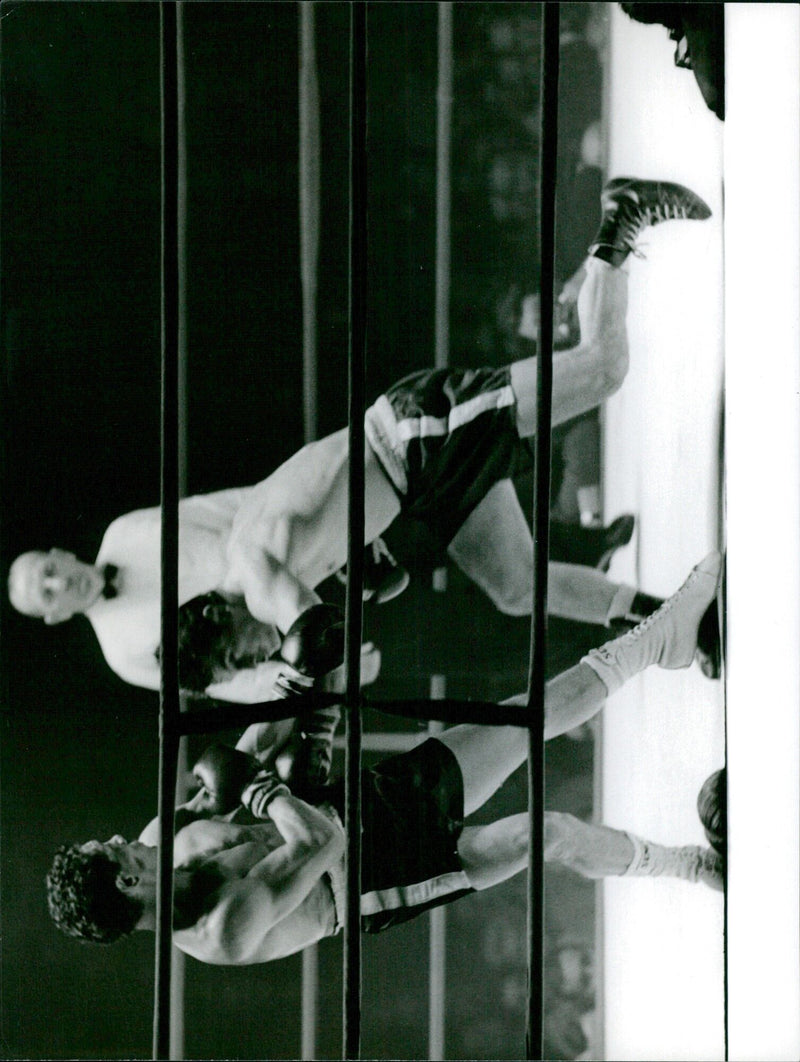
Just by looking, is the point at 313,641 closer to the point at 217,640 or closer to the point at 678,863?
the point at 217,640

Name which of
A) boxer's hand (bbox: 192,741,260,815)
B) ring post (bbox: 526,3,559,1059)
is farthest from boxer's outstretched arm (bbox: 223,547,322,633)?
ring post (bbox: 526,3,559,1059)

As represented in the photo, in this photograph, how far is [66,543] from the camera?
1.21 metres

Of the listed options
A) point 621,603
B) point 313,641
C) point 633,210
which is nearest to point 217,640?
point 313,641

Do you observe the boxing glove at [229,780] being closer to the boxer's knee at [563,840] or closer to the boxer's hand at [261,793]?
the boxer's hand at [261,793]

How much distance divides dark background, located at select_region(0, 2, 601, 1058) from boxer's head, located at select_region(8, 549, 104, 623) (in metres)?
0.02

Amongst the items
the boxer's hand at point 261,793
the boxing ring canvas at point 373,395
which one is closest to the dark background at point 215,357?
the boxing ring canvas at point 373,395

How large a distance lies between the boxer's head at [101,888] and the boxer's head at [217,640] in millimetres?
233

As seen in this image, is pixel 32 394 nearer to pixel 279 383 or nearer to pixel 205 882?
pixel 279 383

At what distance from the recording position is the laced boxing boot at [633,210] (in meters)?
1.25

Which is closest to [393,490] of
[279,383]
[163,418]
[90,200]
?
[279,383]

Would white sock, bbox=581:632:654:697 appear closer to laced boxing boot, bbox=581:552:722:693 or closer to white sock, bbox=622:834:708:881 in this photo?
laced boxing boot, bbox=581:552:722:693

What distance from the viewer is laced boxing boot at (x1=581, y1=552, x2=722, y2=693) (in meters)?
1.25

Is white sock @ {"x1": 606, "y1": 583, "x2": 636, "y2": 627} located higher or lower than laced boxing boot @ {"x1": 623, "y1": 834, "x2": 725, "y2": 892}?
higher

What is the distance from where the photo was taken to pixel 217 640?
1.22 meters
